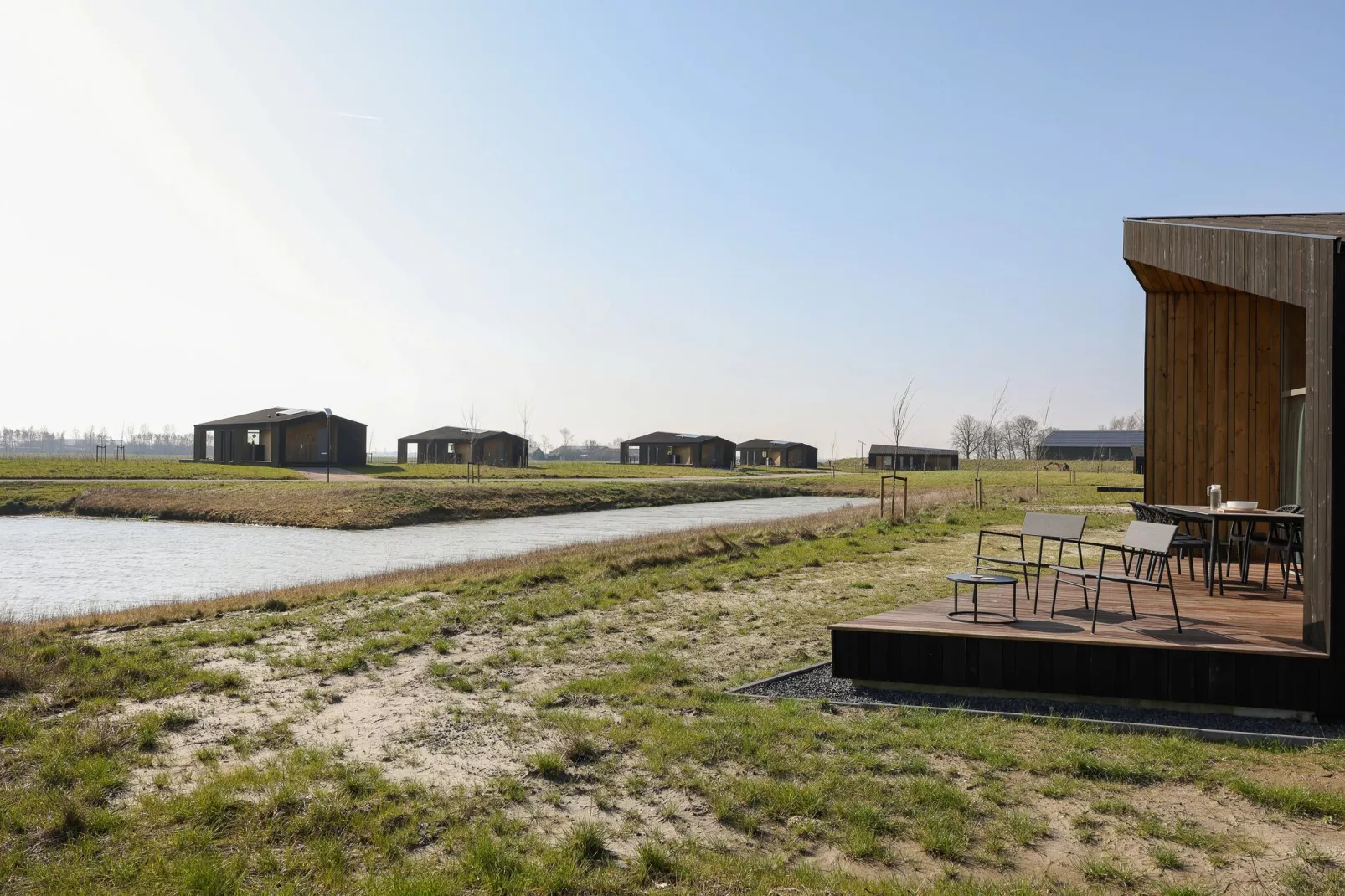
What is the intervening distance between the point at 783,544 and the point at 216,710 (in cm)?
1081

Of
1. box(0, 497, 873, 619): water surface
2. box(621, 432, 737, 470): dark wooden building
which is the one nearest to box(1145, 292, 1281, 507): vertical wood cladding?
box(0, 497, 873, 619): water surface

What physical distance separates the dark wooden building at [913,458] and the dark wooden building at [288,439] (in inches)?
1575

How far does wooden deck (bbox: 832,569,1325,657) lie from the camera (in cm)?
528

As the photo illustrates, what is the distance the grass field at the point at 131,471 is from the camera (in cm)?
3638

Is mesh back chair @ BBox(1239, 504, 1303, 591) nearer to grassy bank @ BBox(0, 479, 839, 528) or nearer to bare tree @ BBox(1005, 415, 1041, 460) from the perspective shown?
grassy bank @ BBox(0, 479, 839, 528)

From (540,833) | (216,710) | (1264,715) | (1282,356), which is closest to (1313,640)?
(1264,715)

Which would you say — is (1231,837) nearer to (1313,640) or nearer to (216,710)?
(1313,640)

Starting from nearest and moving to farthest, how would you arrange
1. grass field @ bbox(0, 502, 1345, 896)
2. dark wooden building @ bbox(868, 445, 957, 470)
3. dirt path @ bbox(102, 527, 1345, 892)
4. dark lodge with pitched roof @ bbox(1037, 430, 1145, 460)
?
grass field @ bbox(0, 502, 1345, 896), dirt path @ bbox(102, 527, 1345, 892), dark wooden building @ bbox(868, 445, 957, 470), dark lodge with pitched roof @ bbox(1037, 430, 1145, 460)

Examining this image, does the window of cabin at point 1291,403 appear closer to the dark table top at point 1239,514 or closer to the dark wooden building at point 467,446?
the dark table top at point 1239,514

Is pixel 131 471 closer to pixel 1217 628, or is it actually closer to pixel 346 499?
pixel 346 499

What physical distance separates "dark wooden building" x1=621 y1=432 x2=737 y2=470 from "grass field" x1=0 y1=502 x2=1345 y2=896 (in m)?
56.0

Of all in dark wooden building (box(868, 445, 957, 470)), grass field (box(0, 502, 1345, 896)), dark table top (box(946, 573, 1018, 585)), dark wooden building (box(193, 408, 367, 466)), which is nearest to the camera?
grass field (box(0, 502, 1345, 896))

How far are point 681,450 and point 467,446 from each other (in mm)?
15179

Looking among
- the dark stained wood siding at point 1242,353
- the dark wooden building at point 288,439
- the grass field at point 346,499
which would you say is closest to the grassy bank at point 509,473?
the dark wooden building at point 288,439
